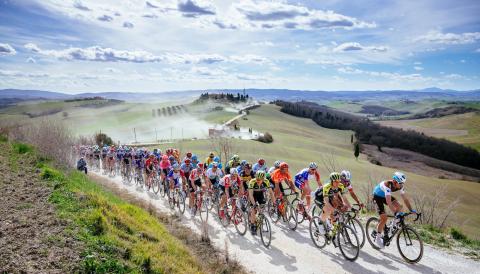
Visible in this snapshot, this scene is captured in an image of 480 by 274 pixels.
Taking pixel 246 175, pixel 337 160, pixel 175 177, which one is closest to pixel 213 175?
pixel 246 175

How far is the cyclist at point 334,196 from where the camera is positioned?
464 inches

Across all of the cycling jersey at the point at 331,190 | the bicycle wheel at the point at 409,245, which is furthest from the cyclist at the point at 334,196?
the bicycle wheel at the point at 409,245

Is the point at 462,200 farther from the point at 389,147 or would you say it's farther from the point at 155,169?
the point at 389,147

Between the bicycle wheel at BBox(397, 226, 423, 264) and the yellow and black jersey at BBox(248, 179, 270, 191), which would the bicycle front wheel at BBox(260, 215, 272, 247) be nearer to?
the yellow and black jersey at BBox(248, 179, 270, 191)

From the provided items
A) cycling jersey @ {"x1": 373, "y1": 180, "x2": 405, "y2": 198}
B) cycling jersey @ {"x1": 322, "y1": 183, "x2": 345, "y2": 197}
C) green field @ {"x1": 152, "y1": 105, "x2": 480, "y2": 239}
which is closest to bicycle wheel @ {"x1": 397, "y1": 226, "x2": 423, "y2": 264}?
cycling jersey @ {"x1": 373, "y1": 180, "x2": 405, "y2": 198}

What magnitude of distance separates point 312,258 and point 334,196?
2.09 metres

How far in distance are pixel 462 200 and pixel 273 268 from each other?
5195cm

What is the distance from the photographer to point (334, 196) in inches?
469

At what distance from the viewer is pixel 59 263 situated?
8.11 metres

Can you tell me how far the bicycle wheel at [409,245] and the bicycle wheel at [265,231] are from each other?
4120 mm

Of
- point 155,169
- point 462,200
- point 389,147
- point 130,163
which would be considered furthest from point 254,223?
point 389,147

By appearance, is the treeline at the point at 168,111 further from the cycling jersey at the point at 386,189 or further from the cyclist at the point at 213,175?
the cycling jersey at the point at 386,189

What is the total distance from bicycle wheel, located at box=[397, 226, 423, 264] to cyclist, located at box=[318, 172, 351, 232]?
1.79m

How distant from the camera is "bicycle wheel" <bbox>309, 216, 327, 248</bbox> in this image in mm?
12570
